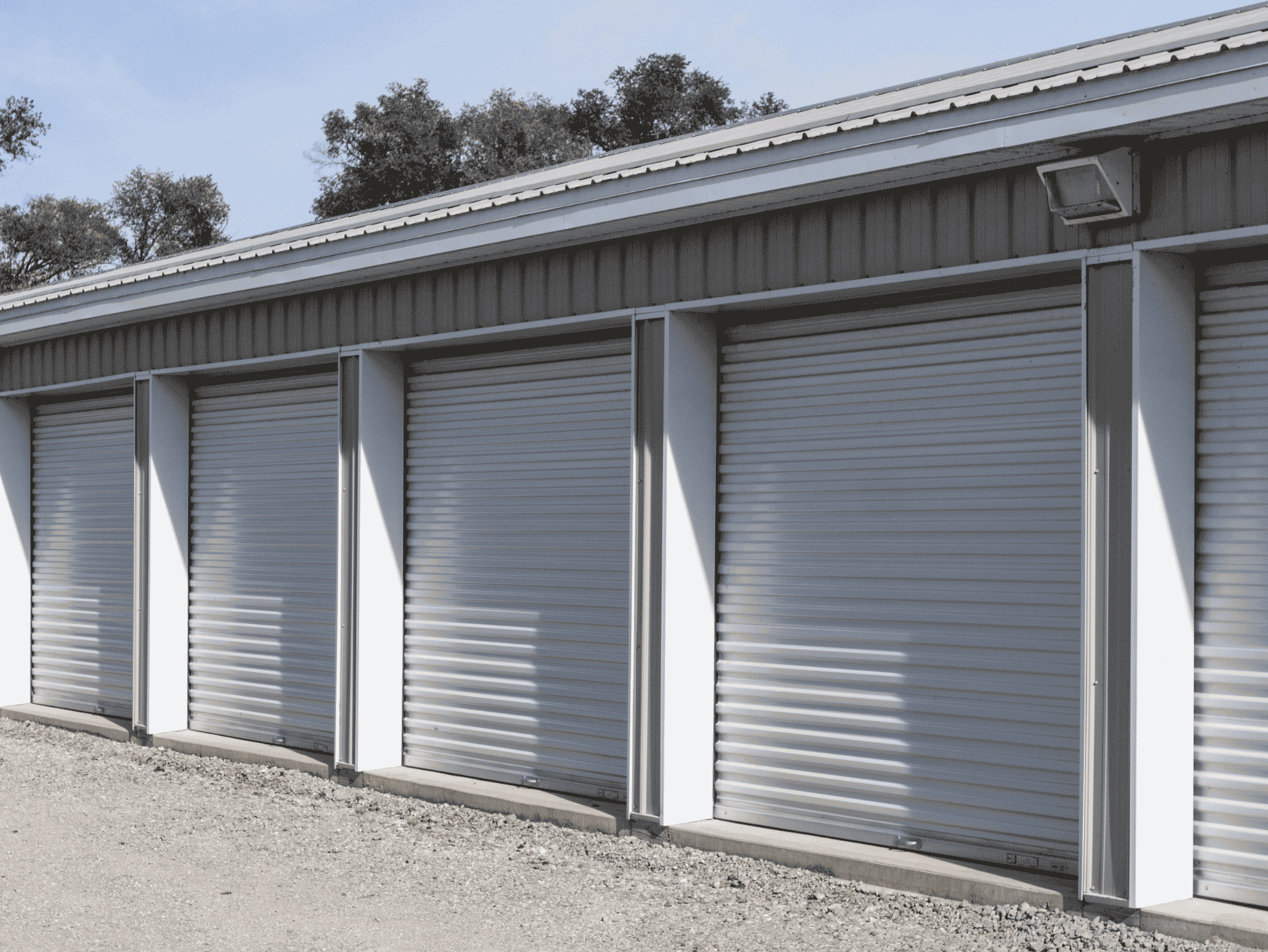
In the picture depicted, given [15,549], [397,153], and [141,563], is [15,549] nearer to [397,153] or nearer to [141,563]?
[141,563]

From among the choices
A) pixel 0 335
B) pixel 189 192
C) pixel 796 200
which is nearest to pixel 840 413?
pixel 796 200

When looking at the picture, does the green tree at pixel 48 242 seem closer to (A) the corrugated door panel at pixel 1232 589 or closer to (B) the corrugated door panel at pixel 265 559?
(B) the corrugated door panel at pixel 265 559

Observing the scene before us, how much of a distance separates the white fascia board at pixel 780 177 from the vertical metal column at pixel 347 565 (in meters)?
0.80

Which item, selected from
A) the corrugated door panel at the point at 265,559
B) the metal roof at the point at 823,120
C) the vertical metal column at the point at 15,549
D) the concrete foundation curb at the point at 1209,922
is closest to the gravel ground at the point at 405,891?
the concrete foundation curb at the point at 1209,922

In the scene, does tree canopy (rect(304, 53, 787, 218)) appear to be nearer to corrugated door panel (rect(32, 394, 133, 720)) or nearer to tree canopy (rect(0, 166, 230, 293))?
tree canopy (rect(0, 166, 230, 293))

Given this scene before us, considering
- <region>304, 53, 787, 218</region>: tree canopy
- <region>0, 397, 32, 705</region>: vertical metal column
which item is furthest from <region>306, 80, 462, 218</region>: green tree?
<region>0, 397, 32, 705</region>: vertical metal column

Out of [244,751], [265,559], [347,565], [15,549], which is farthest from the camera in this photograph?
[15,549]

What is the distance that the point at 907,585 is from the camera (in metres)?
7.12

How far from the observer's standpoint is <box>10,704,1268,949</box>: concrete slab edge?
5656mm

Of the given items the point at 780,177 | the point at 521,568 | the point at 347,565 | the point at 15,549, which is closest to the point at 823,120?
the point at 780,177

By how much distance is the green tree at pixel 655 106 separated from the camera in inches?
1657

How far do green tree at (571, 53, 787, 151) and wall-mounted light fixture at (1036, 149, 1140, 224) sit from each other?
3700cm

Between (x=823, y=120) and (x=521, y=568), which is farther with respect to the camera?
(x=521, y=568)

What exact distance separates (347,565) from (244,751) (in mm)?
2074
